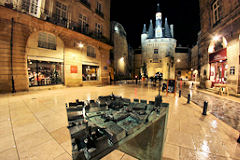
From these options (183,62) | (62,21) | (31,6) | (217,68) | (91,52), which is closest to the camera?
(31,6)

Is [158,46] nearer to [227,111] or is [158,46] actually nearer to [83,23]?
[83,23]

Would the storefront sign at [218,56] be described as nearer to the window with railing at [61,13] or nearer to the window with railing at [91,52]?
the window with railing at [91,52]

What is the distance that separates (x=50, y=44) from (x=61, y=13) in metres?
4.31

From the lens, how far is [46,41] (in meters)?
10.2

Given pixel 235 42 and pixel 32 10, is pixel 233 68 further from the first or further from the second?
pixel 32 10

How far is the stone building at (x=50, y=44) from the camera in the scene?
316 inches

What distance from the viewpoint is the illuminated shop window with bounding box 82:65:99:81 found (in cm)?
1407

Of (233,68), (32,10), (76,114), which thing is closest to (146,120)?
(76,114)

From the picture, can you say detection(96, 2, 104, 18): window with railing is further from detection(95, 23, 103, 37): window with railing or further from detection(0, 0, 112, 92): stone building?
detection(95, 23, 103, 37): window with railing

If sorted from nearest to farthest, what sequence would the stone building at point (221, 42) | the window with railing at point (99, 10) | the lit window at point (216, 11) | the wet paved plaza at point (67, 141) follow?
the wet paved plaza at point (67, 141)
the stone building at point (221, 42)
the lit window at point (216, 11)
the window with railing at point (99, 10)

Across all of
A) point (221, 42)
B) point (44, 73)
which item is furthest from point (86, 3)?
point (221, 42)

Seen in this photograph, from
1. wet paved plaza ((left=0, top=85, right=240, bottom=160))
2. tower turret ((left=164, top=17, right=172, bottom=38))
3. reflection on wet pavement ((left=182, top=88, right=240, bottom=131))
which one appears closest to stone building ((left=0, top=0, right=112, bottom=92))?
wet paved plaza ((left=0, top=85, right=240, bottom=160))

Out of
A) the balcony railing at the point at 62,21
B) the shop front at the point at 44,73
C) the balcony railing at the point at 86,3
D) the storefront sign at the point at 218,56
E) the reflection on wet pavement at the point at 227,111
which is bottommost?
the reflection on wet pavement at the point at 227,111

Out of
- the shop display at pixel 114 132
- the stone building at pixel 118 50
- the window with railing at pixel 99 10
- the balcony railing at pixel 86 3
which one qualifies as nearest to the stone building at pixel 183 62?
the stone building at pixel 118 50
